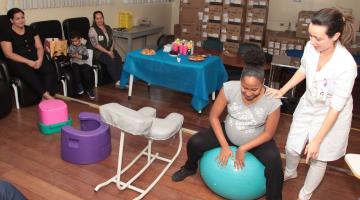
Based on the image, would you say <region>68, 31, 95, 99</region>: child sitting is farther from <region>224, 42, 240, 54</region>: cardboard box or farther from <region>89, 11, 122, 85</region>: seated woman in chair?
<region>224, 42, 240, 54</region>: cardboard box

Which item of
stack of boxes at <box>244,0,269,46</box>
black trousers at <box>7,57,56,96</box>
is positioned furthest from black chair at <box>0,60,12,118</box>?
stack of boxes at <box>244,0,269,46</box>

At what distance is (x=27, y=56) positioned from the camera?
3.53 m

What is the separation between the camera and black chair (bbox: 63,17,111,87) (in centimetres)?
414

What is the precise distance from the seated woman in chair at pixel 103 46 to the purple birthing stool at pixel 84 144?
1779 millimetres

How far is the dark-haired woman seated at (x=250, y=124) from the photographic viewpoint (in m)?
1.96

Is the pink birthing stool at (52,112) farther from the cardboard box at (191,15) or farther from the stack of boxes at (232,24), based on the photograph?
the cardboard box at (191,15)

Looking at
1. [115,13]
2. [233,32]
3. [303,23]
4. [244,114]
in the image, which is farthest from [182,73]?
[303,23]

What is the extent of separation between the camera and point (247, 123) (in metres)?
2.09

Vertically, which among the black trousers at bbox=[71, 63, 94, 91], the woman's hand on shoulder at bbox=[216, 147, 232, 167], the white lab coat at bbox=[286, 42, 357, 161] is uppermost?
the white lab coat at bbox=[286, 42, 357, 161]

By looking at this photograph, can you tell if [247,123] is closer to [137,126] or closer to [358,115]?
[137,126]

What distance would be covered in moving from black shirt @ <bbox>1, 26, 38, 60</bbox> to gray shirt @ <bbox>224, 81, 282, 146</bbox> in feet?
7.90

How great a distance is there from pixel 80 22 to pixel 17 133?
6.28 ft

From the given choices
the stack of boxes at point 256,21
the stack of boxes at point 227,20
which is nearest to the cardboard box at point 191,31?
the stack of boxes at point 227,20

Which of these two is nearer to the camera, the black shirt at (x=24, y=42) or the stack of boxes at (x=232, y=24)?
the black shirt at (x=24, y=42)
